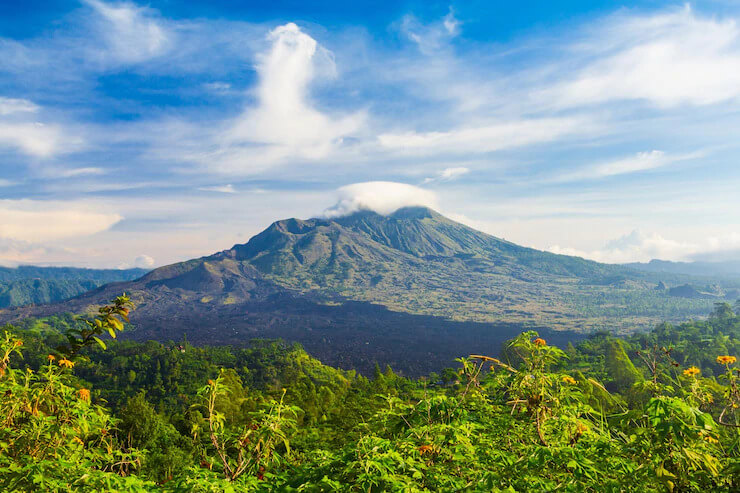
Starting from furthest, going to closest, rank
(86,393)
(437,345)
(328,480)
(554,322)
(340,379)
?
(554,322) → (437,345) → (340,379) → (86,393) → (328,480)

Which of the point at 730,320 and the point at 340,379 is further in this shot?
the point at 730,320

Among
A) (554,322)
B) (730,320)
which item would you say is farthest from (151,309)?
(730,320)

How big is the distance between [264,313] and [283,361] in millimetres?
108162

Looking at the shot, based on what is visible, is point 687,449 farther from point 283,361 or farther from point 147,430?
point 283,361

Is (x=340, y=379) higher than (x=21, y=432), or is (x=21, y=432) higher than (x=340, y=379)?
(x=21, y=432)

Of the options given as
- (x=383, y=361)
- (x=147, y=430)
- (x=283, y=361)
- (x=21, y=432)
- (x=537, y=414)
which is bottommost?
(x=383, y=361)

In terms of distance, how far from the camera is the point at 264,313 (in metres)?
178

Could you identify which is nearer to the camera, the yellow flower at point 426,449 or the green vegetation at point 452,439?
the green vegetation at point 452,439

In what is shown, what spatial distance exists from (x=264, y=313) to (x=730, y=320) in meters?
159

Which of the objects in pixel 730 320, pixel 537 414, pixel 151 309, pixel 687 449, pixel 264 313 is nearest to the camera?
pixel 687 449

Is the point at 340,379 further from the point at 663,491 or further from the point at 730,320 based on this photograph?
the point at 730,320

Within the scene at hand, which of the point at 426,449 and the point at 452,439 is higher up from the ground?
the point at 452,439

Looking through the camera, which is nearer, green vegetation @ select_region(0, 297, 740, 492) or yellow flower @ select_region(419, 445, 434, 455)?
green vegetation @ select_region(0, 297, 740, 492)

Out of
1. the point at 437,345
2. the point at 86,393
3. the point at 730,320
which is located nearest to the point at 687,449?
the point at 86,393
